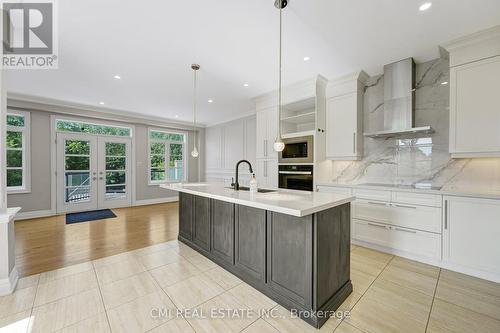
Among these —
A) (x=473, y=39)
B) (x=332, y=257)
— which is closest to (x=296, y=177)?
(x=332, y=257)

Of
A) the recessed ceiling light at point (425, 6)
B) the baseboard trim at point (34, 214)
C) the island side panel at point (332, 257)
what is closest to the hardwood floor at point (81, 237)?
the baseboard trim at point (34, 214)

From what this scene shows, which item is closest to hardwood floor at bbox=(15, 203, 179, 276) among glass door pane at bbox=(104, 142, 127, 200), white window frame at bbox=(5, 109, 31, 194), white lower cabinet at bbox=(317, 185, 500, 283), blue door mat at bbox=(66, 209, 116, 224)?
blue door mat at bbox=(66, 209, 116, 224)

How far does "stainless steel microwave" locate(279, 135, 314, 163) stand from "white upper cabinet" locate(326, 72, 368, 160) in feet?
1.18

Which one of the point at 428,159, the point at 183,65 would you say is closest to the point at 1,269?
the point at 183,65

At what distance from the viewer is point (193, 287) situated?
83.7 inches

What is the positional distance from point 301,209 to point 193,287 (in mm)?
1498

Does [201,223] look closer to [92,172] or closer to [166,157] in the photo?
[92,172]

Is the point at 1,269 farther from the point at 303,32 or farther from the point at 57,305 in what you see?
the point at 303,32

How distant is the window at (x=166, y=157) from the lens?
6824mm

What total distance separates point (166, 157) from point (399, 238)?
6618 mm

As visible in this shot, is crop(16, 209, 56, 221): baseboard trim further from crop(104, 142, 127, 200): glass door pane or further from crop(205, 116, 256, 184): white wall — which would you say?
crop(205, 116, 256, 184): white wall

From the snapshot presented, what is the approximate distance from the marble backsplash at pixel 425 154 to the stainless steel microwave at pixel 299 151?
34 centimetres

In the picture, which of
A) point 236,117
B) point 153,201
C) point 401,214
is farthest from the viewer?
point 153,201

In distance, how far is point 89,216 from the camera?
500 cm
